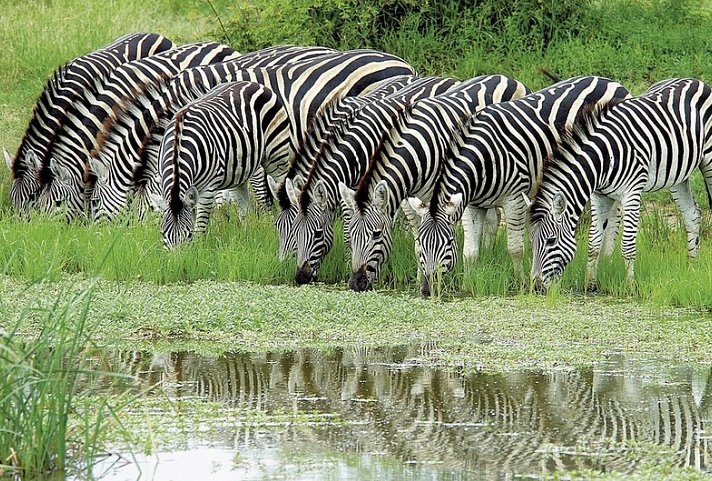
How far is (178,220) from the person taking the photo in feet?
33.3

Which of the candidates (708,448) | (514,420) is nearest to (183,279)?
(514,420)

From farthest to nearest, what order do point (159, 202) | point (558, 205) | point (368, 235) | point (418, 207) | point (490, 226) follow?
point (490, 226) → point (159, 202) → point (368, 235) → point (418, 207) → point (558, 205)

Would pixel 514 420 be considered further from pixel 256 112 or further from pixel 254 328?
pixel 256 112

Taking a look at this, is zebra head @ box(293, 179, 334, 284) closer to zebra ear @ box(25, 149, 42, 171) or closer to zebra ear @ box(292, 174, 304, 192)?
zebra ear @ box(292, 174, 304, 192)

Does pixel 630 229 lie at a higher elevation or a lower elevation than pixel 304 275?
higher

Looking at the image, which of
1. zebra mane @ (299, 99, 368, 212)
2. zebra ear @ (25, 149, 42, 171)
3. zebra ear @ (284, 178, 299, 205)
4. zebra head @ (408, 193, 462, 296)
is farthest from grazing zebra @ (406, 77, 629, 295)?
zebra ear @ (25, 149, 42, 171)

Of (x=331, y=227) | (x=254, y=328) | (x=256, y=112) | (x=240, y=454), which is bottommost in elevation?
(x=240, y=454)

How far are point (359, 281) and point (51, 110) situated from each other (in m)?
4.73

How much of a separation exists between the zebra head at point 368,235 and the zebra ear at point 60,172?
12.0 ft

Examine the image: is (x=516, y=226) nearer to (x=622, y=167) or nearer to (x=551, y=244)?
(x=551, y=244)

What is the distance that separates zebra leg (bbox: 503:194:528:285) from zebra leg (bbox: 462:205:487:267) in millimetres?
285

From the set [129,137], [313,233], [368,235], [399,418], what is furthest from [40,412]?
Answer: [129,137]

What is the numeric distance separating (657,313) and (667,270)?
1183 mm

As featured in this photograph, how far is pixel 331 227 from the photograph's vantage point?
10125 mm
